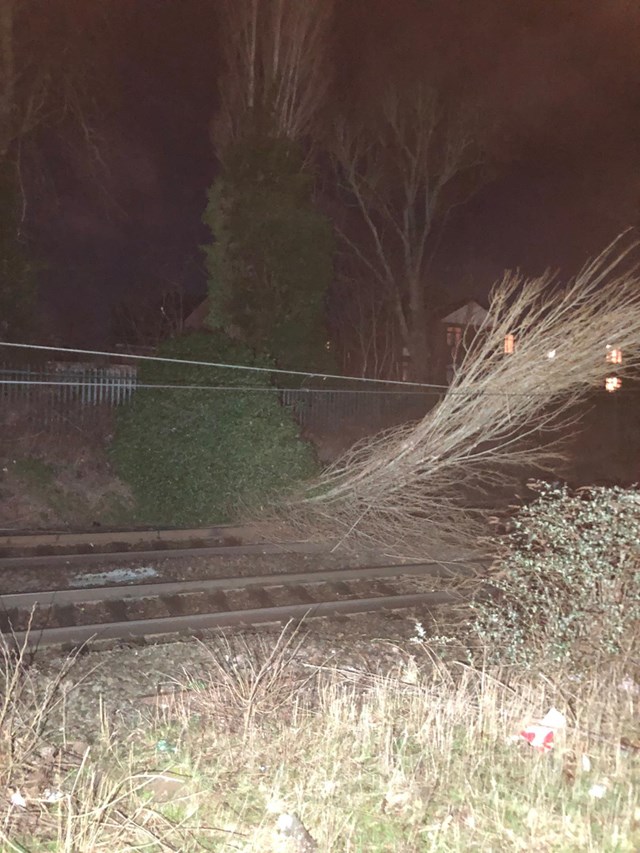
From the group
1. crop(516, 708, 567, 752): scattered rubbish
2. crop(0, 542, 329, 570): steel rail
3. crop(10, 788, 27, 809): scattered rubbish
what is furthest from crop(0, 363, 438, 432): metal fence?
crop(10, 788, 27, 809): scattered rubbish

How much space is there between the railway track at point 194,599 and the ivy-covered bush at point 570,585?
2153 mm

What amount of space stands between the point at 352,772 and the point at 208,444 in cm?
882

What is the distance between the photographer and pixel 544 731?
4.44m

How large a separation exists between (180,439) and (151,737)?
8.42 metres

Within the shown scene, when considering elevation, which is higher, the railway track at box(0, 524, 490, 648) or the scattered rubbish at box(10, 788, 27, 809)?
the railway track at box(0, 524, 490, 648)

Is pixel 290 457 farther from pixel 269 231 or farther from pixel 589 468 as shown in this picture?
pixel 589 468

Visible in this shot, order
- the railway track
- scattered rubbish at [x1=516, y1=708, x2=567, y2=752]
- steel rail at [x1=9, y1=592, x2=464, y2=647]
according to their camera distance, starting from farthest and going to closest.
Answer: the railway track, steel rail at [x1=9, y1=592, x2=464, y2=647], scattered rubbish at [x1=516, y1=708, x2=567, y2=752]

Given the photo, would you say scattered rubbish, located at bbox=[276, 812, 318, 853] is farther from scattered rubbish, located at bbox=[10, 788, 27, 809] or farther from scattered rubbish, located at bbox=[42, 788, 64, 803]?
scattered rubbish, located at bbox=[10, 788, 27, 809]

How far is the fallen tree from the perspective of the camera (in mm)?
9484

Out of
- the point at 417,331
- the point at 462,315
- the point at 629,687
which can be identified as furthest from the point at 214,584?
the point at 462,315

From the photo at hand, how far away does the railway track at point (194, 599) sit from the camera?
6.73 meters

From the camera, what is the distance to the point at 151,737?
4.52 m

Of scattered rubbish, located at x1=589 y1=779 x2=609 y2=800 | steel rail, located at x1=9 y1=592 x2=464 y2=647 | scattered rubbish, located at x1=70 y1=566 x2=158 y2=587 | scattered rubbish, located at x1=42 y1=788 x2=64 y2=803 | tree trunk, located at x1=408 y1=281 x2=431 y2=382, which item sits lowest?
scattered rubbish, located at x1=589 y1=779 x2=609 y2=800

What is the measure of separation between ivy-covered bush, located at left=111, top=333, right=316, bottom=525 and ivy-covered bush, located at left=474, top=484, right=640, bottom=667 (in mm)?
6511
